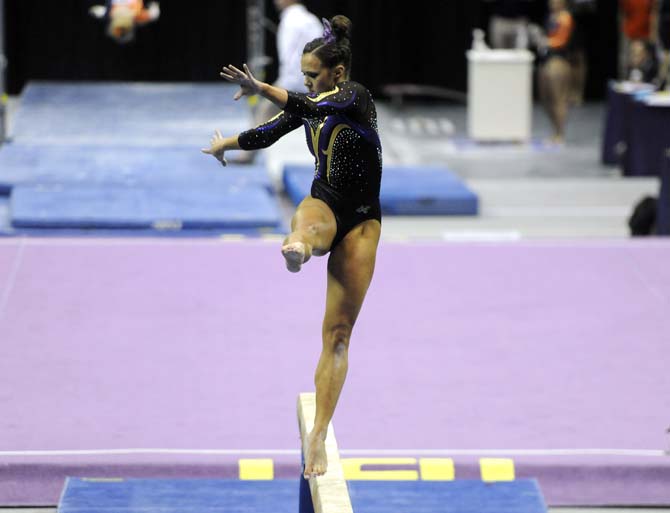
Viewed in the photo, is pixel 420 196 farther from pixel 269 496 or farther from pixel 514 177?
pixel 269 496

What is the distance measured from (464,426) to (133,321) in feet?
6.18

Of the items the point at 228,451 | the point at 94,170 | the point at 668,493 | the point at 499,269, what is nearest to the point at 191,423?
the point at 228,451

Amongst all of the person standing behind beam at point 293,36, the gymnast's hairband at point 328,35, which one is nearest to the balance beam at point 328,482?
the gymnast's hairband at point 328,35

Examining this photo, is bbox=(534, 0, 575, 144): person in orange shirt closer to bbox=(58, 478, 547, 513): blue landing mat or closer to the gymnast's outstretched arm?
bbox=(58, 478, 547, 513): blue landing mat

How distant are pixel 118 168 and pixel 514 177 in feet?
12.2

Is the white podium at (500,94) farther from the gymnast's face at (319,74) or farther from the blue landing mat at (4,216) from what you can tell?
the gymnast's face at (319,74)

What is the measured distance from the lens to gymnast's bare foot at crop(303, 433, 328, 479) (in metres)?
3.69

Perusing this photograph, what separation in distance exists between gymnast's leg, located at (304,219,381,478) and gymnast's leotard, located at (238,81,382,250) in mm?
47

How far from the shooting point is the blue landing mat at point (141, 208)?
26.2ft

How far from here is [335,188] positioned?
3.81 metres

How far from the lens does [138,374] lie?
5.30m

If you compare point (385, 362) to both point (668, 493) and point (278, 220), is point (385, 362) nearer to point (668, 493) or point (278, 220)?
point (668, 493)

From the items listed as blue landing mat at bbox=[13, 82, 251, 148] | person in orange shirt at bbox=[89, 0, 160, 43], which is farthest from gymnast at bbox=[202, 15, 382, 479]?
person in orange shirt at bbox=[89, 0, 160, 43]

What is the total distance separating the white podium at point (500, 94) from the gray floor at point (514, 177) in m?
0.18
